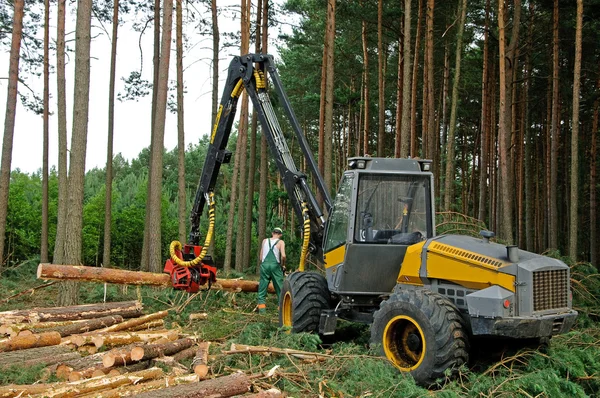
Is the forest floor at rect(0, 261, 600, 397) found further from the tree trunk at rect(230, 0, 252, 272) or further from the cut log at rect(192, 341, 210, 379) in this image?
the tree trunk at rect(230, 0, 252, 272)

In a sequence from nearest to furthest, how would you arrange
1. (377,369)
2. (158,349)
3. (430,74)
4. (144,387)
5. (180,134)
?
(144,387) < (377,369) < (158,349) < (180,134) < (430,74)

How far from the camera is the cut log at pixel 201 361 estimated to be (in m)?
7.02

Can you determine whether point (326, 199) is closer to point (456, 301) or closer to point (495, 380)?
point (456, 301)

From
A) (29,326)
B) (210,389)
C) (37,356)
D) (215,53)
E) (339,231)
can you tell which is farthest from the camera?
(215,53)

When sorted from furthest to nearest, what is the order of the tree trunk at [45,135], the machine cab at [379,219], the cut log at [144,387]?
the tree trunk at [45,135] → the machine cab at [379,219] → the cut log at [144,387]

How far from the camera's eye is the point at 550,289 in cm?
691

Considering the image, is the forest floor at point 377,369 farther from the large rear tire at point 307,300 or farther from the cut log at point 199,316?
the cut log at point 199,316

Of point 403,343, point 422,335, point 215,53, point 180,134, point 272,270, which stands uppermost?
point 215,53

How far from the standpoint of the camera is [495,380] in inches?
257

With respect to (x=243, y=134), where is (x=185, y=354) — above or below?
below

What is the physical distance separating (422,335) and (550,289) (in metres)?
1.54

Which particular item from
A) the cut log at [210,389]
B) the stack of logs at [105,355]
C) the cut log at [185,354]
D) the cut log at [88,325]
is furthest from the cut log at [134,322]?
the cut log at [210,389]

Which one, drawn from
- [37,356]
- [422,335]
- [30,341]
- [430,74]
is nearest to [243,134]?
[430,74]

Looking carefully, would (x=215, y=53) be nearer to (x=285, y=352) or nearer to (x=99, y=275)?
(x=99, y=275)
